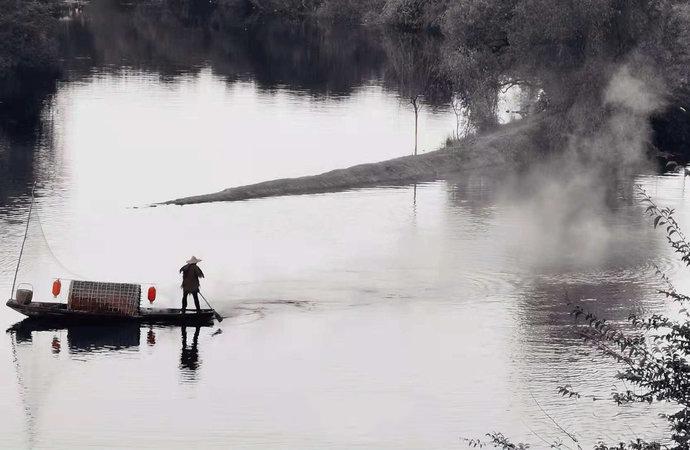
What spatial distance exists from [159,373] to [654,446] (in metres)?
23.0

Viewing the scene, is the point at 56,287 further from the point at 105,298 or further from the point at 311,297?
the point at 311,297

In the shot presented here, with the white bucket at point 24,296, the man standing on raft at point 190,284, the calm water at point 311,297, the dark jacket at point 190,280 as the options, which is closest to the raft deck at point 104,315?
the white bucket at point 24,296

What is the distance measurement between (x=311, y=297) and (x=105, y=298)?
839cm

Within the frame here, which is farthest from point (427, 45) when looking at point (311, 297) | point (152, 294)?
point (152, 294)

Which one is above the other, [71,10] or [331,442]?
[71,10]

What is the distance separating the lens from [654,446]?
22.4 metres

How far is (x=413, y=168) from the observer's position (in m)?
80.3

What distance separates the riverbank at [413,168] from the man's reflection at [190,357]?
23.5 m

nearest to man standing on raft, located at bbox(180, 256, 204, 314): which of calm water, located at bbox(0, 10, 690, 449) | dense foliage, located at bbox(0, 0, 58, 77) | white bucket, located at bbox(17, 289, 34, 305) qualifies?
calm water, located at bbox(0, 10, 690, 449)

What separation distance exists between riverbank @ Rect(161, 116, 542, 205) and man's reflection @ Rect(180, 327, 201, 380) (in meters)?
23.5

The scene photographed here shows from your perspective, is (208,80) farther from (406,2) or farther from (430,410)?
(430,410)

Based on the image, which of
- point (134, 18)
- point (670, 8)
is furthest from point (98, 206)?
point (134, 18)

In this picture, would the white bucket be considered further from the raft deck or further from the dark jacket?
the dark jacket

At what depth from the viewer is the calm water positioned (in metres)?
39.6
